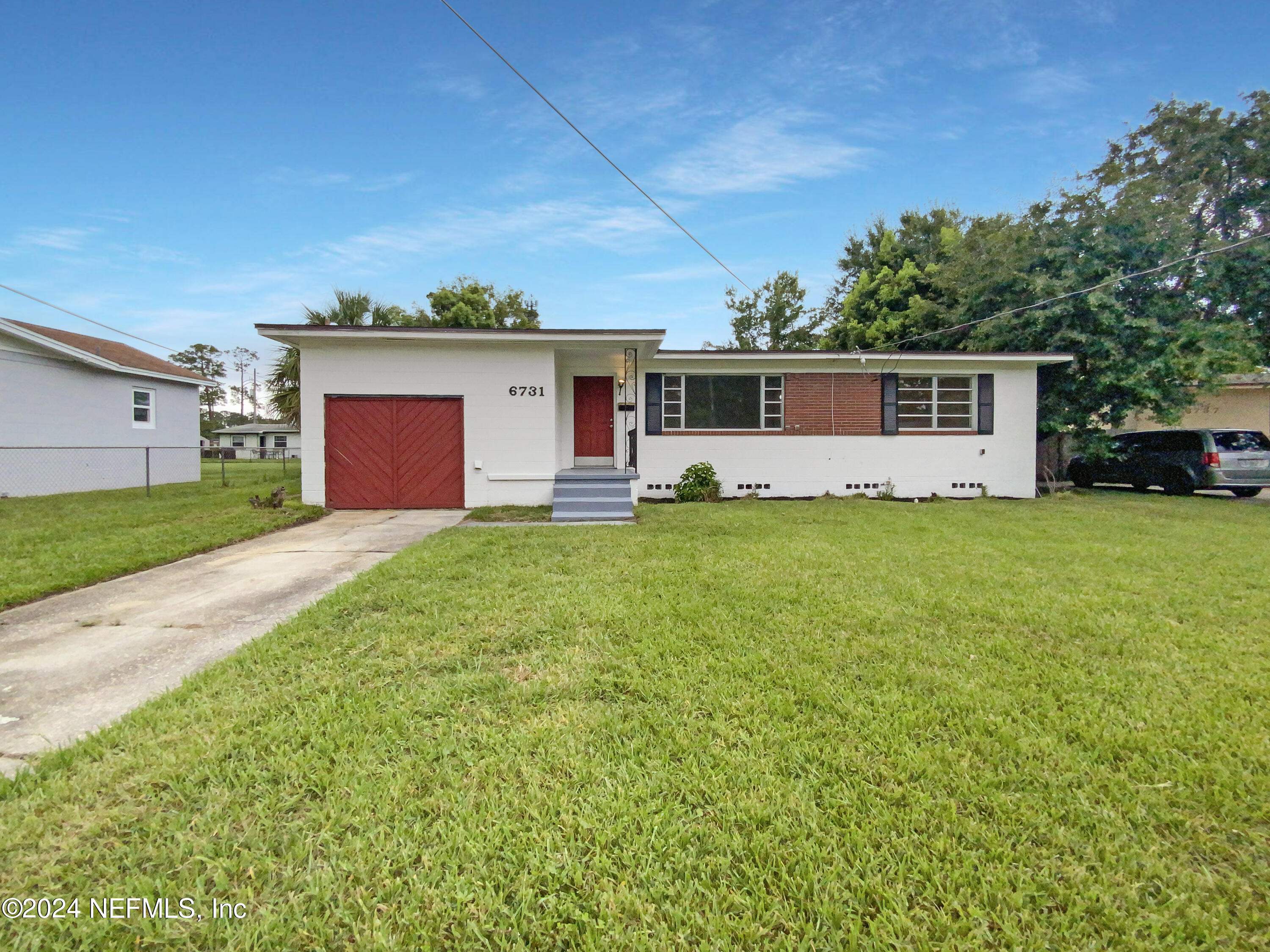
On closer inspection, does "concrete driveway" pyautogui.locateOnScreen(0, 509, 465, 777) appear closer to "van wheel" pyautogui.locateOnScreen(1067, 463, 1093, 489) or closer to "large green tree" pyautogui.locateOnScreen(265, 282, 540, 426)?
"large green tree" pyautogui.locateOnScreen(265, 282, 540, 426)

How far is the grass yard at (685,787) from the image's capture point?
4.60ft

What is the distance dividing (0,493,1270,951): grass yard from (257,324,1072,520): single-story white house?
5.82m

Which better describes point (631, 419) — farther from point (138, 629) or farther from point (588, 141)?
point (138, 629)

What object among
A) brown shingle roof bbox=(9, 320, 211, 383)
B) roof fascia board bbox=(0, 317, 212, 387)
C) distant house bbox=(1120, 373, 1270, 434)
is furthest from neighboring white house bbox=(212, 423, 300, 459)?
distant house bbox=(1120, 373, 1270, 434)

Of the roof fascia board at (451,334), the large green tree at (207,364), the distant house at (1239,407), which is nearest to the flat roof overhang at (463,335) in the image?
the roof fascia board at (451,334)

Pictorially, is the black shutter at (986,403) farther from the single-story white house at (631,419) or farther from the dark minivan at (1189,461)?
the dark minivan at (1189,461)

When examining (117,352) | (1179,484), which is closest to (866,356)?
(1179,484)

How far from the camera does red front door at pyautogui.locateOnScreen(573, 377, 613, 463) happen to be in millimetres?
11344

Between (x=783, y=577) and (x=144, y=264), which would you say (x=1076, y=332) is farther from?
(x=144, y=264)

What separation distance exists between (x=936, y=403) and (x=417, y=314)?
918 inches

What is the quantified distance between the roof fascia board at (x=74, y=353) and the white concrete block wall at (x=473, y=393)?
771cm

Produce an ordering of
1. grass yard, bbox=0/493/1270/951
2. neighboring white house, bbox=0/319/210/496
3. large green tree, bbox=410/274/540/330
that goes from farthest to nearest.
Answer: large green tree, bbox=410/274/540/330, neighboring white house, bbox=0/319/210/496, grass yard, bbox=0/493/1270/951

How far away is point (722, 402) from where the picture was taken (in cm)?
1141

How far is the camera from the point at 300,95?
1066 centimetres
